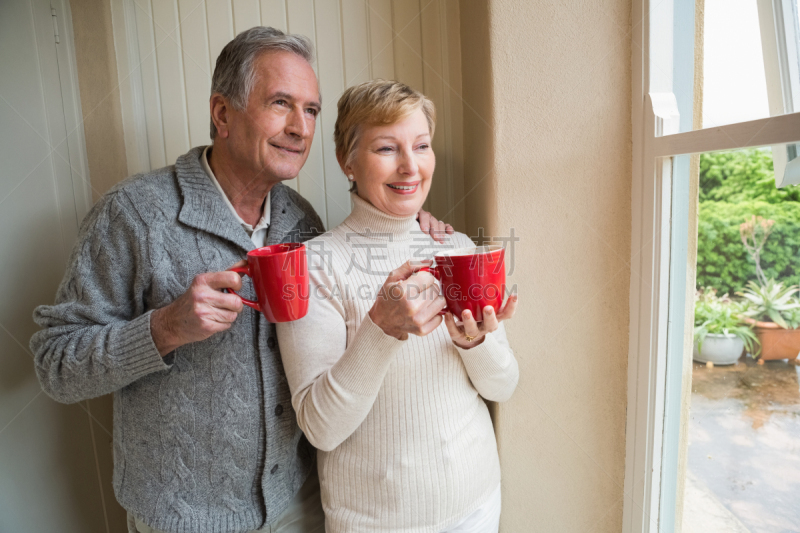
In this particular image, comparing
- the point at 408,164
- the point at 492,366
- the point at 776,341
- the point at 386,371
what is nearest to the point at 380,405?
the point at 386,371

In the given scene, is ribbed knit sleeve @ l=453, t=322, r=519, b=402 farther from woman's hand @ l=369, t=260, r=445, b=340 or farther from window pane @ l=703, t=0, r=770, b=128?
window pane @ l=703, t=0, r=770, b=128

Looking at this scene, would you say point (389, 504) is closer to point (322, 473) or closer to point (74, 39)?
point (322, 473)

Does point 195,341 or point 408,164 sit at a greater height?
point 408,164

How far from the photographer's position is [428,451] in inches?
39.1

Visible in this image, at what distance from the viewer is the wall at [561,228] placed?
3.67 ft

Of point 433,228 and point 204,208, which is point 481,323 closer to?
point 433,228

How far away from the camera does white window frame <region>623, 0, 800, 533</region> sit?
1050 mm

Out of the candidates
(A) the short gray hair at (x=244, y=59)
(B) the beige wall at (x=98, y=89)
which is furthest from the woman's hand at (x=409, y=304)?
(B) the beige wall at (x=98, y=89)

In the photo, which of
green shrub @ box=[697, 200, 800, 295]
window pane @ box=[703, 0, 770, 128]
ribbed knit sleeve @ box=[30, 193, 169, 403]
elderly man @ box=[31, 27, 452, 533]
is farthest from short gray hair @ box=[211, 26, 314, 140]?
green shrub @ box=[697, 200, 800, 295]

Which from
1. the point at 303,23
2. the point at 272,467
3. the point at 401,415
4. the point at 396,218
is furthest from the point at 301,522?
the point at 303,23

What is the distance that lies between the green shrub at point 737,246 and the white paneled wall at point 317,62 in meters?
0.70

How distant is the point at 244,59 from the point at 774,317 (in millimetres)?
1177

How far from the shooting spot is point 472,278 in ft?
2.61

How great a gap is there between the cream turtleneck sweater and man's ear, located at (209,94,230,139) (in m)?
0.34
